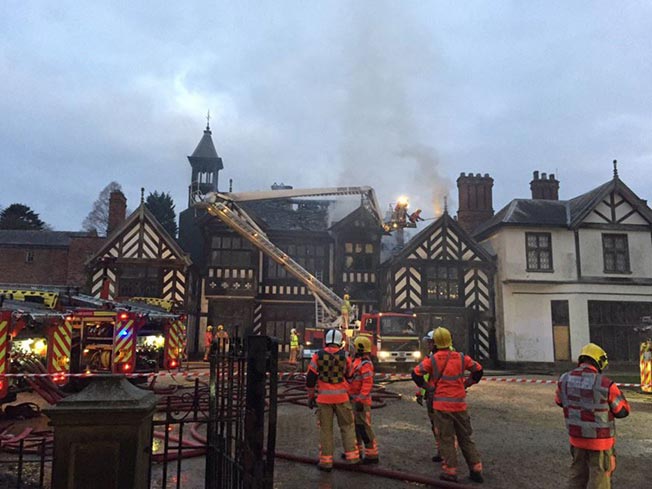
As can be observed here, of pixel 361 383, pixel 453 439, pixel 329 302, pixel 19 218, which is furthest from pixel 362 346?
pixel 19 218

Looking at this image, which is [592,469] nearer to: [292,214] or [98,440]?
[98,440]

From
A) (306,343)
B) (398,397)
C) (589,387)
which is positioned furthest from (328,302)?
(589,387)

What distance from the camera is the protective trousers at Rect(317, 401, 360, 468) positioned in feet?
18.6

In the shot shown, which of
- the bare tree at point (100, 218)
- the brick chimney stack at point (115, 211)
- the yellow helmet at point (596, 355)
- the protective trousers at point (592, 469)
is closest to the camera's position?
the protective trousers at point (592, 469)

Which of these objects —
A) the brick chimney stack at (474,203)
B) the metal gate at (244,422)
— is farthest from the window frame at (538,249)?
the metal gate at (244,422)

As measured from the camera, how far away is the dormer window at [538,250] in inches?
870

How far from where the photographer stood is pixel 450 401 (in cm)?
561

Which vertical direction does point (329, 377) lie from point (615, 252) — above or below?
below

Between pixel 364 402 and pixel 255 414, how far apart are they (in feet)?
10.4

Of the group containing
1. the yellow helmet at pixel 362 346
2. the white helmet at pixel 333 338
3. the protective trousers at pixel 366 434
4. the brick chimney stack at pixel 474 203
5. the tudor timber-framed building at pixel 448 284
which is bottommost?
the protective trousers at pixel 366 434

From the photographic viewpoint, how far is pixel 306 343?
18250 mm

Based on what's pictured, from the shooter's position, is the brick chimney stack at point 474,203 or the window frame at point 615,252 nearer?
the window frame at point 615,252

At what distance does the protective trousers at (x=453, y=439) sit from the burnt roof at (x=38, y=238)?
88.3 ft

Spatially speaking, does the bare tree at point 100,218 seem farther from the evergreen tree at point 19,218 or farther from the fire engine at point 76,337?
the fire engine at point 76,337
